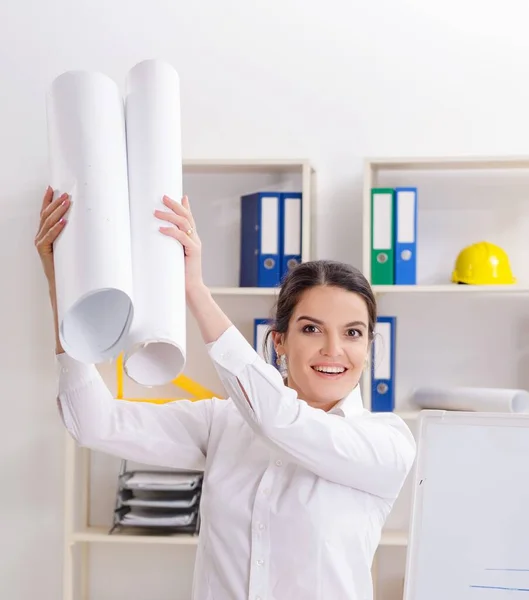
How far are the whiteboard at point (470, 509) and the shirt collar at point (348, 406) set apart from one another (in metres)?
0.13

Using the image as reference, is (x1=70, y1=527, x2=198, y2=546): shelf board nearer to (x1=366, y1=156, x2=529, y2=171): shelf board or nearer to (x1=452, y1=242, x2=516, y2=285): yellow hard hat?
(x1=452, y1=242, x2=516, y2=285): yellow hard hat

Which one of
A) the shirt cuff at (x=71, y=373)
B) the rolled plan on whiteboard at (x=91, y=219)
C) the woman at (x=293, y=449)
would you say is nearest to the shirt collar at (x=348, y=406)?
the woman at (x=293, y=449)

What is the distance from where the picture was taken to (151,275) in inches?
→ 49.5

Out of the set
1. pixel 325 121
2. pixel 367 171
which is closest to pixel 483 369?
pixel 367 171

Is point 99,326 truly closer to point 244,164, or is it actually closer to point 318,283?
point 318,283

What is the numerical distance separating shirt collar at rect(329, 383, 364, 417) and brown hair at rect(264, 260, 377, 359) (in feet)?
0.42

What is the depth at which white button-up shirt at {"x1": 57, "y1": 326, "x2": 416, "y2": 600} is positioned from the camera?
1.59m

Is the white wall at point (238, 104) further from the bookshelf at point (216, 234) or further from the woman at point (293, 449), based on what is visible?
the woman at point (293, 449)

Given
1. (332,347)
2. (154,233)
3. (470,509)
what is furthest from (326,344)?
(154,233)

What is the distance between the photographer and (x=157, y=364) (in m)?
1.29

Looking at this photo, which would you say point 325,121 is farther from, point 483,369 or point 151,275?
point 151,275

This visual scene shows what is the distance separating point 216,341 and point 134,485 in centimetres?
157

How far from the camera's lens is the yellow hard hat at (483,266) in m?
2.82

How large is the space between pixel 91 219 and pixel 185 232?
0.50ft
